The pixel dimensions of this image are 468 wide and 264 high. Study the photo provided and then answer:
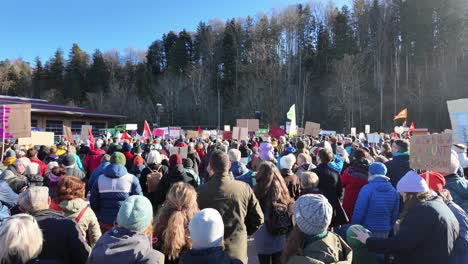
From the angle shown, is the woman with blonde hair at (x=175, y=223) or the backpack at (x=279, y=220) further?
the backpack at (x=279, y=220)

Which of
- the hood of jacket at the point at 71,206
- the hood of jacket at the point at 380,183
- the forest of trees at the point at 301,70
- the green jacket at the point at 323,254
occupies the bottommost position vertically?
the green jacket at the point at 323,254

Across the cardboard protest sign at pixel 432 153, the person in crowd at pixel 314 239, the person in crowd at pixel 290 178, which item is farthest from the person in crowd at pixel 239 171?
the person in crowd at pixel 314 239

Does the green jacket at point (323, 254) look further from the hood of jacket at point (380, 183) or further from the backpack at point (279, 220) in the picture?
the hood of jacket at point (380, 183)

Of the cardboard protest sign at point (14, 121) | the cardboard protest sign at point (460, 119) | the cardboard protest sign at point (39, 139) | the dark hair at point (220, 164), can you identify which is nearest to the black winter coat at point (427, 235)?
the dark hair at point (220, 164)

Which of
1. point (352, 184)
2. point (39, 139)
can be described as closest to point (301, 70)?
point (39, 139)

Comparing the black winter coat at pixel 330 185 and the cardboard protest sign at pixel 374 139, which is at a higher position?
the cardboard protest sign at pixel 374 139

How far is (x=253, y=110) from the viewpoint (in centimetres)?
4506

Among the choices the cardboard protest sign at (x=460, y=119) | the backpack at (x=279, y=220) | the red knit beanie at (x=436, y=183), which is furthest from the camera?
the cardboard protest sign at (x=460, y=119)

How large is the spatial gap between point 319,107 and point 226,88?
519 inches

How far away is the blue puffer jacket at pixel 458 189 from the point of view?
371cm

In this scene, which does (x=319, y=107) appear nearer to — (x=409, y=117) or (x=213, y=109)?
(x=409, y=117)

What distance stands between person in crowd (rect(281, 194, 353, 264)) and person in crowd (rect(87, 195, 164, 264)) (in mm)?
918

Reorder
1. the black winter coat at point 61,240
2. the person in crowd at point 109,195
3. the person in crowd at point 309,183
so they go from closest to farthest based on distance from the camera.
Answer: the black winter coat at point 61,240 < the person in crowd at point 309,183 < the person in crowd at point 109,195

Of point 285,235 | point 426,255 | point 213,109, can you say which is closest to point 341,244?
point 426,255
